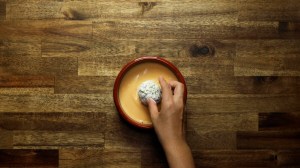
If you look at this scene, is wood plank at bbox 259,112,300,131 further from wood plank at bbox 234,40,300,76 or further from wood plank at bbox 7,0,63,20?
wood plank at bbox 7,0,63,20

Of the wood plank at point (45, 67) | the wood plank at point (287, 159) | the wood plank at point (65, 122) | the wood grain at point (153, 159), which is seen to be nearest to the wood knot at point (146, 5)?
the wood plank at point (45, 67)

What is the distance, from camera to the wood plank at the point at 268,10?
1437mm

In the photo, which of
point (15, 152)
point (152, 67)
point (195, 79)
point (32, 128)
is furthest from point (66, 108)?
point (195, 79)

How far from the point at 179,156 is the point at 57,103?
0.52 metres

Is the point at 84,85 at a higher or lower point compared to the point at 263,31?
lower

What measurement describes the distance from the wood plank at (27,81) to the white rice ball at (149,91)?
0.37 metres

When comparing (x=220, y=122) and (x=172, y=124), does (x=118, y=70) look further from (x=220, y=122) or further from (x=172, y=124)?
(x=220, y=122)

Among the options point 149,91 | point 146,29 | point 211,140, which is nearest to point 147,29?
point 146,29

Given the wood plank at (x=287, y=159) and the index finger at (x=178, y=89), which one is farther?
the wood plank at (x=287, y=159)

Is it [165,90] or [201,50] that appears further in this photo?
[201,50]

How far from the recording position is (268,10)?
4.73 feet

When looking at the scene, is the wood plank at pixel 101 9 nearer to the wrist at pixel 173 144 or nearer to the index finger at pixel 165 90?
the index finger at pixel 165 90

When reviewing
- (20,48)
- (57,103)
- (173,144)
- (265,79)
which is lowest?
(173,144)

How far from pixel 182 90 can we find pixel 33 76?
59 cm
